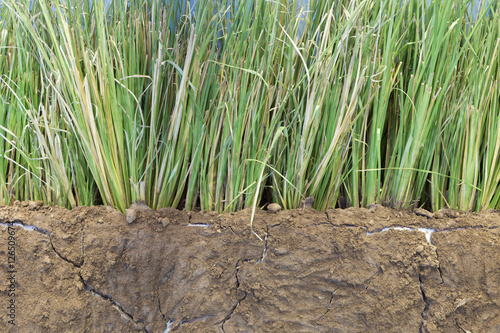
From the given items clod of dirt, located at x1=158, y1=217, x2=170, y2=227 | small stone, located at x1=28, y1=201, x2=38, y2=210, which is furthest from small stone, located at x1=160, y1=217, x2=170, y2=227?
small stone, located at x1=28, y1=201, x2=38, y2=210

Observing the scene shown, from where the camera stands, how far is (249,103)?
1.05m

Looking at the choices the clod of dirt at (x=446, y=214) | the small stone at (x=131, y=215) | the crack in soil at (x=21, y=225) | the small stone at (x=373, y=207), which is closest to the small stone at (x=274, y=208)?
the small stone at (x=373, y=207)

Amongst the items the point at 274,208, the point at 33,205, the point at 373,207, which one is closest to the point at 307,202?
the point at 274,208

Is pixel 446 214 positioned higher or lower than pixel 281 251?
higher

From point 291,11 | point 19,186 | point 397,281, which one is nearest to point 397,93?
point 291,11

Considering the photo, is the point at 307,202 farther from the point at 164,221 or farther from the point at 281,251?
the point at 164,221

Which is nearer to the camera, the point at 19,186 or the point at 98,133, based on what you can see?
the point at 98,133

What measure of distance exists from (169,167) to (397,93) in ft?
2.64

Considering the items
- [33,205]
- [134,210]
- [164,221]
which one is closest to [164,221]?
[164,221]

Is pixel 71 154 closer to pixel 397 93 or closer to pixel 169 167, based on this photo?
pixel 169 167

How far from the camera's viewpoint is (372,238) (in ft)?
3.40

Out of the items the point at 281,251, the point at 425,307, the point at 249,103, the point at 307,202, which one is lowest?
the point at 425,307

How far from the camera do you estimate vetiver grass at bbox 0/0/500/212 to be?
102 centimetres

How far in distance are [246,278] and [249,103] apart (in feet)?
1.82
